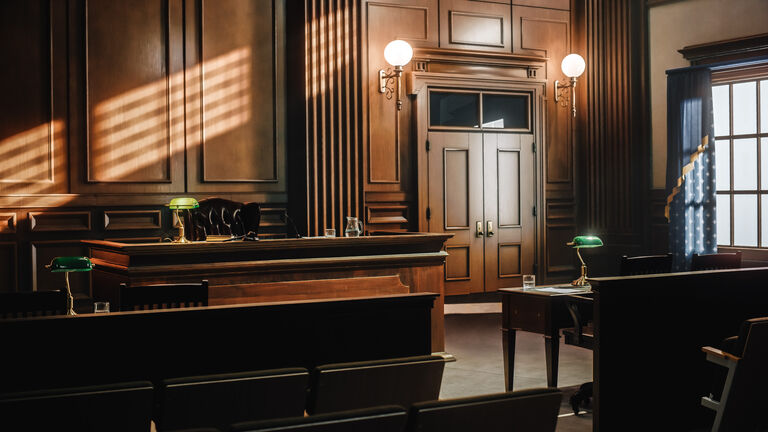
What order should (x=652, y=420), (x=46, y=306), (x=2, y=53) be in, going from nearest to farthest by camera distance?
(x=46, y=306)
(x=652, y=420)
(x=2, y=53)

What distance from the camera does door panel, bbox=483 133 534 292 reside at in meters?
8.16

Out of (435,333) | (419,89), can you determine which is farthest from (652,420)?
(419,89)

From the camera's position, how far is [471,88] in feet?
26.2

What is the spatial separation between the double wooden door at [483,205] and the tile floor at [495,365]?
939 millimetres

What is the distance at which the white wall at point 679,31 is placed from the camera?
23.6ft

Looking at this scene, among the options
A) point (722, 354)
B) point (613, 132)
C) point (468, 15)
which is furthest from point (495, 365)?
point (468, 15)

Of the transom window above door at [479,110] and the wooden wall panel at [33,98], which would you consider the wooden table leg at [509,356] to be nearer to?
the transom window above door at [479,110]

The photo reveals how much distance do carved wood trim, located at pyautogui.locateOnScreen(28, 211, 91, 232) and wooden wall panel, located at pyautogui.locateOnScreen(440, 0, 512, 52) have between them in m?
4.06

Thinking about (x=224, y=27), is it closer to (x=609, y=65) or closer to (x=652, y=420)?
(x=609, y=65)

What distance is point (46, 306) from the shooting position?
3326mm

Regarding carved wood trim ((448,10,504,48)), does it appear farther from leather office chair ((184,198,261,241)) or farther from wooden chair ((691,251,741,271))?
wooden chair ((691,251,741,271))

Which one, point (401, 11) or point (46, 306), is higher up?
point (401, 11)

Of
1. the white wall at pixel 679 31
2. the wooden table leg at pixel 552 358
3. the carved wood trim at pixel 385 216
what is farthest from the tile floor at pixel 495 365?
the white wall at pixel 679 31

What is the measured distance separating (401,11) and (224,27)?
1.89m
